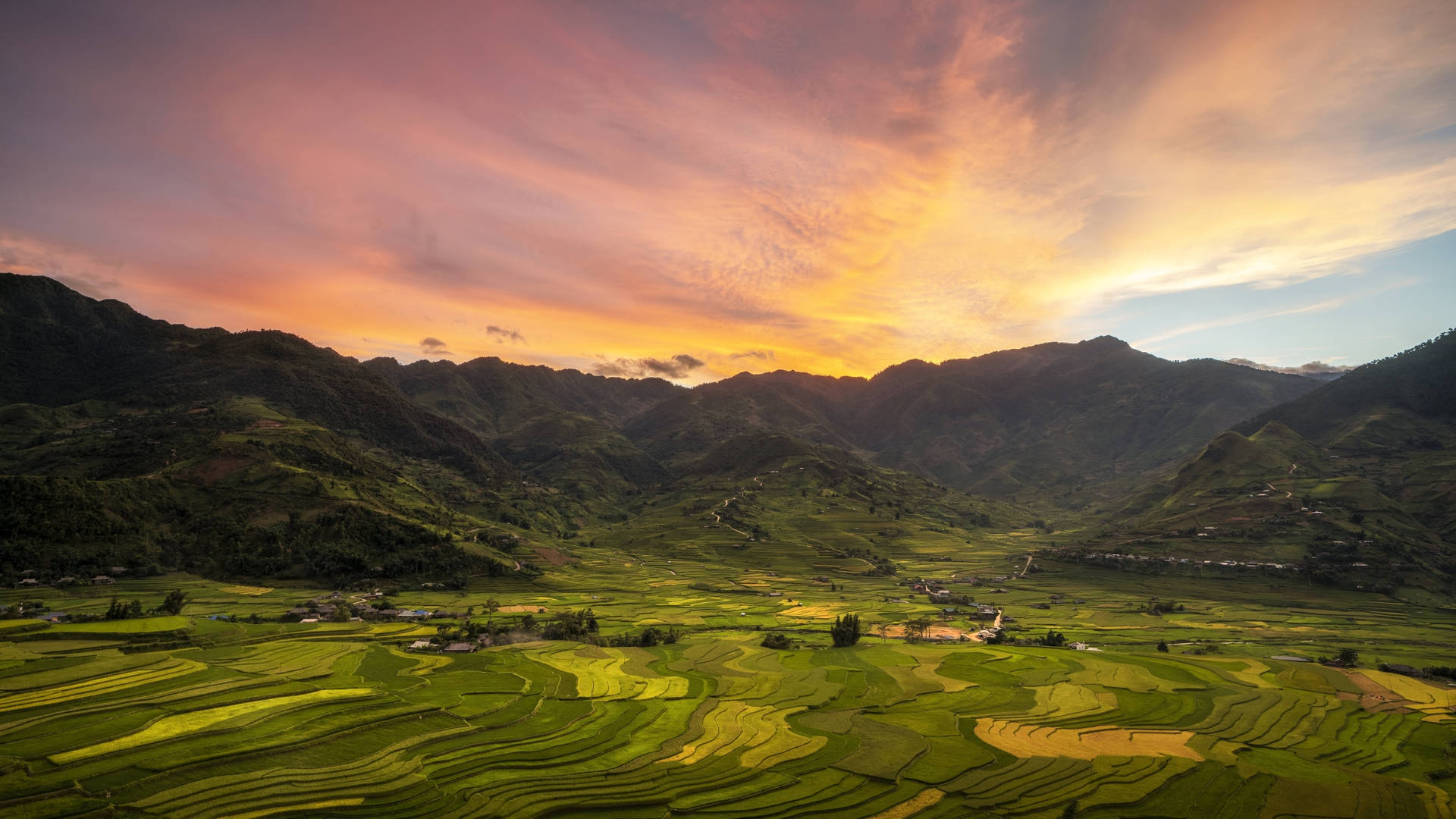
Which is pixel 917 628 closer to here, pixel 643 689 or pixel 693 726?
pixel 643 689

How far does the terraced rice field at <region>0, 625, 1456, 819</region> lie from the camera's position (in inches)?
1917

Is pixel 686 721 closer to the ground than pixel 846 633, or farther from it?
farther from it

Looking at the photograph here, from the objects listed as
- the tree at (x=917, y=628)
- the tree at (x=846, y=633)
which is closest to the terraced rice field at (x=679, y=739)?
the tree at (x=846, y=633)

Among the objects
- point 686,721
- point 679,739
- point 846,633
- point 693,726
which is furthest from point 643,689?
point 846,633

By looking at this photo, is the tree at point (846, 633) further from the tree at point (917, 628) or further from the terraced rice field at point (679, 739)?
the terraced rice field at point (679, 739)

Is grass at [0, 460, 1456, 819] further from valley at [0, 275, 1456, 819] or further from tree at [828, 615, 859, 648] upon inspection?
tree at [828, 615, 859, 648]

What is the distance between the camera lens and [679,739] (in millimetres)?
62969

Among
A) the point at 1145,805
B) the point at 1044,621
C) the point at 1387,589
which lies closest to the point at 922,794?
the point at 1145,805

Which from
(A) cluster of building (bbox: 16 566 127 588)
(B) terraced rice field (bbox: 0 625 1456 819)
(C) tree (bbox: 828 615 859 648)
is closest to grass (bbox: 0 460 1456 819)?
(B) terraced rice field (bbox: 0 625 1456 819)

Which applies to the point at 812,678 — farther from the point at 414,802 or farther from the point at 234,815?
the point at 234,815

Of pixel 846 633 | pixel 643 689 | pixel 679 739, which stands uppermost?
pixel 679 739

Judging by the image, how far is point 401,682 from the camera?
250 ft

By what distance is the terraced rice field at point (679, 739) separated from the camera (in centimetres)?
4869

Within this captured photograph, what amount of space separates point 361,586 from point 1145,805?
16501 cm
